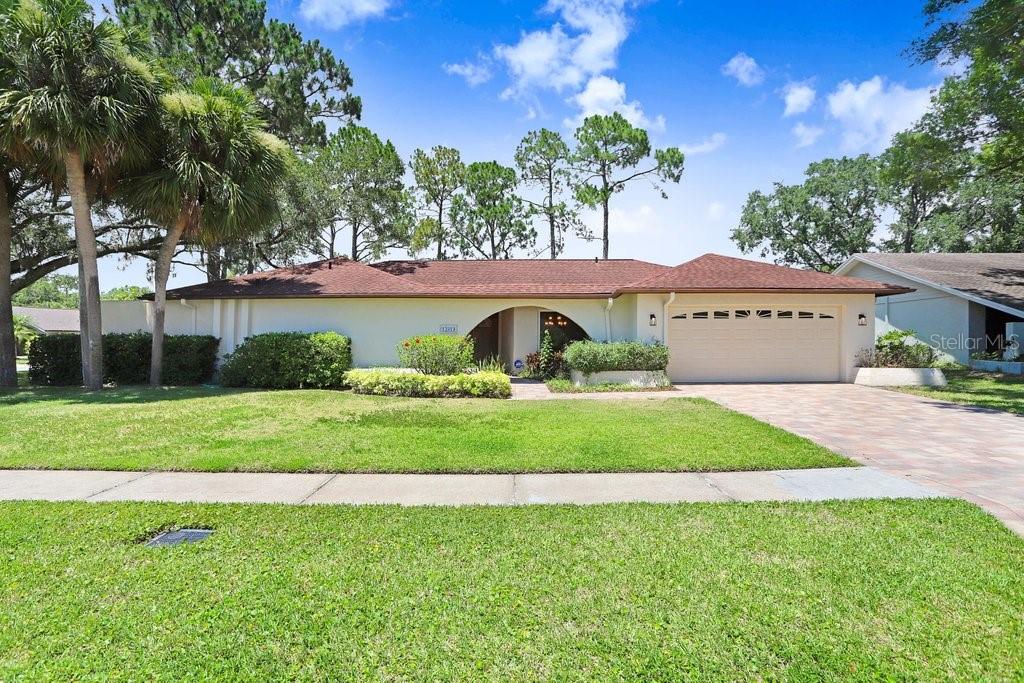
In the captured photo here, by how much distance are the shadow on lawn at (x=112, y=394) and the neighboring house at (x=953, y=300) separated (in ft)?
71.1

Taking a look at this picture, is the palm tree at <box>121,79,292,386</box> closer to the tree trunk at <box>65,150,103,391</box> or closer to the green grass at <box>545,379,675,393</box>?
the tree trunk at <box>65,150,103,391</box>

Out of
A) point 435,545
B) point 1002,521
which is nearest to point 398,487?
point 435,545

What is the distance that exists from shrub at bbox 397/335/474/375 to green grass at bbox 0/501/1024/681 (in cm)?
838

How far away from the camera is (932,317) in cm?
1878

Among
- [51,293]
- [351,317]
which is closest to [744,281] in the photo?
[351,317]

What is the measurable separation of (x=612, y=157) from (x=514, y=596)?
1134 inches

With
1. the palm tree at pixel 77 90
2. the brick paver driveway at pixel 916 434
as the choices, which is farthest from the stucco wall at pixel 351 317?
the brick paver driveway at pixel 916 434

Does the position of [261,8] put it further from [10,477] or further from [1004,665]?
[1004,665]

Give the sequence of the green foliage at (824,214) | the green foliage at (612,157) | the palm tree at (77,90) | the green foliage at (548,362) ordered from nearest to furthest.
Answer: the palm tree at (77,90) < the green foliage at (548,362) < the green foliage at (612,157) < the green foliage at (824,214)

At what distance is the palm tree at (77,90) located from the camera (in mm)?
10641

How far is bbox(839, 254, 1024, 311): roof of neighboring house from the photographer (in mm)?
16922

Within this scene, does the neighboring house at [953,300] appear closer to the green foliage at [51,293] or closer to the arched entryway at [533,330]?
the arched entryway at [533,330]

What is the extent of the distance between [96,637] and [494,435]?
5.14 meters

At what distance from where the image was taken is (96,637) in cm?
249
